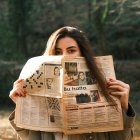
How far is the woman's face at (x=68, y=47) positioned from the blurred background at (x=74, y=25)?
26.4 ft

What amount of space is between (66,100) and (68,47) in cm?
24

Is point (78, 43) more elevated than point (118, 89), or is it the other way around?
point (78, 43)

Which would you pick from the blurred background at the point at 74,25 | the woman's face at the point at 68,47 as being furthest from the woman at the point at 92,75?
the blurred background at the point at 74,25

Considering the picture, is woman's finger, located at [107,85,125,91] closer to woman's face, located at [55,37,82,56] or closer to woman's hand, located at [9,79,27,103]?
woman's face, located at [55,37,82,56]

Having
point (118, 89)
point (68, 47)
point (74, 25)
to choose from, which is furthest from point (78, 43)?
point (74, 25)

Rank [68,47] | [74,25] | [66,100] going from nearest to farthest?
[66,100], [68,47], [74,25]

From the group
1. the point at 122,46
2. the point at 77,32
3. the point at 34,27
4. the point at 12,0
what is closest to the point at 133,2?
the point at 122,46

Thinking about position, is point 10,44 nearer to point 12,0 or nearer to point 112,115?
point 12,0

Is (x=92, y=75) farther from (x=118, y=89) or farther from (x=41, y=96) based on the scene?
(x=41, y=96)

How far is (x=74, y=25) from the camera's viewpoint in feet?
43.7

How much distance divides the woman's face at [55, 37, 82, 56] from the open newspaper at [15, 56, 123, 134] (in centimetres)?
7

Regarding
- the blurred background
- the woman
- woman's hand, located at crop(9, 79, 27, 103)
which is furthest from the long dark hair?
the blurred background

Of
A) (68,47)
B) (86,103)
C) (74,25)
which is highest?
(68,47)

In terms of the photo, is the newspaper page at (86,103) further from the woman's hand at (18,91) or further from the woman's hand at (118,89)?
the woman's hand at (18,91)
